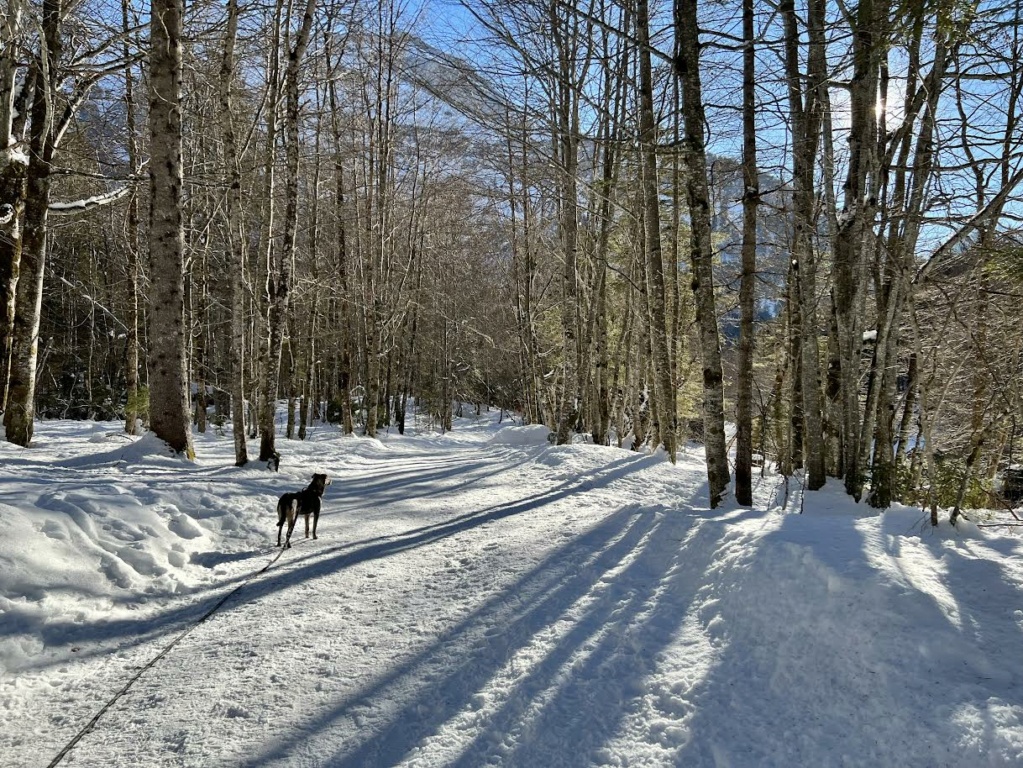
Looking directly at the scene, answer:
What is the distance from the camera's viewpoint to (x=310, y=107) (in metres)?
19.5

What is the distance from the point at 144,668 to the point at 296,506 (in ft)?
8.42

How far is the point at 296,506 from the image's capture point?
5879 millimetres

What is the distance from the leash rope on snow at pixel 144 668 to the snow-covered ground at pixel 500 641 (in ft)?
0.08

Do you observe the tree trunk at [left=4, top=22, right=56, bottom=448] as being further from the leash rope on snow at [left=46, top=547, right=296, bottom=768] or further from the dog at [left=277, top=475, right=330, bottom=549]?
the leash rope on snow at [left=46, top=547, right=296, bottom=768]

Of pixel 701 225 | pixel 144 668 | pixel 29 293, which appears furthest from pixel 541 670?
pixel 29 293

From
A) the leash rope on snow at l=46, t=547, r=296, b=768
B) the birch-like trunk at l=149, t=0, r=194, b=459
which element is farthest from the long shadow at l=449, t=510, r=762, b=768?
the birch-like trunk at l=149, t=0, r=194, b=459

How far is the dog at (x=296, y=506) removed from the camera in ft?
18.7

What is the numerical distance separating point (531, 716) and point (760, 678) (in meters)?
1.33

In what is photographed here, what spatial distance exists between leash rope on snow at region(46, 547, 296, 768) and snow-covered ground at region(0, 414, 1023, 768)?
2 centimetres

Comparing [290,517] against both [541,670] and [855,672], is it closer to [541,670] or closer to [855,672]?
[541,670]

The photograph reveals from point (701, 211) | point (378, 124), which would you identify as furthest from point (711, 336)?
point (378, 124)

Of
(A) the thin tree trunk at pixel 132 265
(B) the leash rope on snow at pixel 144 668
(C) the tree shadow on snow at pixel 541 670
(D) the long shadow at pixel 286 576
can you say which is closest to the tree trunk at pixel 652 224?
(D) the long shadow at pixel 286 576

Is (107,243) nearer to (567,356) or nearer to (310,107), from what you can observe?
(310,107)

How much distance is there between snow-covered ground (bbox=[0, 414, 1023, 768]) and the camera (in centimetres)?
266
